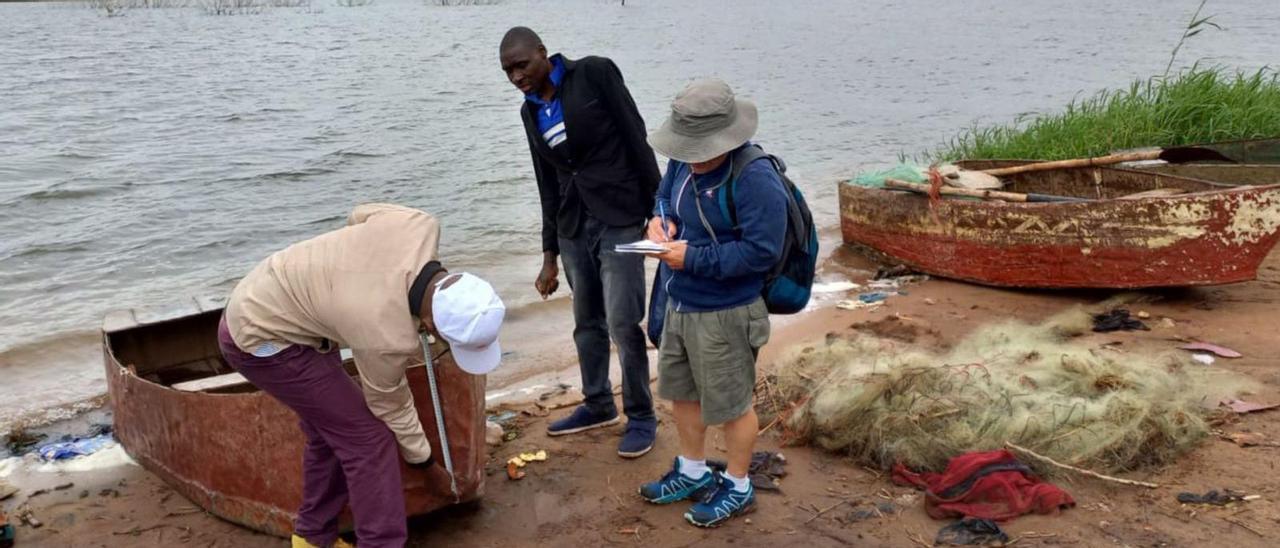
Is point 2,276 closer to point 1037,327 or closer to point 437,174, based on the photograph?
point 437,174

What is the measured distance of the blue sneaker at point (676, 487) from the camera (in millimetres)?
4184

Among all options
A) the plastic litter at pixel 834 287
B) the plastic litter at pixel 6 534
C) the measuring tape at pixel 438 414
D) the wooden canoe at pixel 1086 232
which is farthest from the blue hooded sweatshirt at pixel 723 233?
the plastic litter at pixel 834 287

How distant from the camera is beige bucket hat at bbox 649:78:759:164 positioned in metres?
3.51

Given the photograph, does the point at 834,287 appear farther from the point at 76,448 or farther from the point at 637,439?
the point at 76,448

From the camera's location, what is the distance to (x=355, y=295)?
3.14 m

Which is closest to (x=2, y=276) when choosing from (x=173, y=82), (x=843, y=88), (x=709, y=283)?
(x=709, y=283)

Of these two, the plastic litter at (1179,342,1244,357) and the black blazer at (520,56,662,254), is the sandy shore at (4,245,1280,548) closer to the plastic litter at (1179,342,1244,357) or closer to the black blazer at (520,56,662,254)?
the plastic litter at (1179,342,1244,357)

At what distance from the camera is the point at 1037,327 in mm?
6227

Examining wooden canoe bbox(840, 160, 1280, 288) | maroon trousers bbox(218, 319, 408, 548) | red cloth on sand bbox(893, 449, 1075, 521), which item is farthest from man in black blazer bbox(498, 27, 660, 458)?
wooden canoe bbox(840, 160, 1280, 288)

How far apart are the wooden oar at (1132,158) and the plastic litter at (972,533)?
4.84 meters

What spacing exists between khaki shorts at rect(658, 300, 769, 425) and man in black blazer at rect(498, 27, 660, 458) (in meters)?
0.62

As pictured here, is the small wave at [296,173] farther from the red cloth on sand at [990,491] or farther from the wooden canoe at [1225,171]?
the red cloth on sand at [990,491]

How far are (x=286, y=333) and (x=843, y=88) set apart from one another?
65.0 ft

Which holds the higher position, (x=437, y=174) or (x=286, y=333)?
(x=286, y=333)
